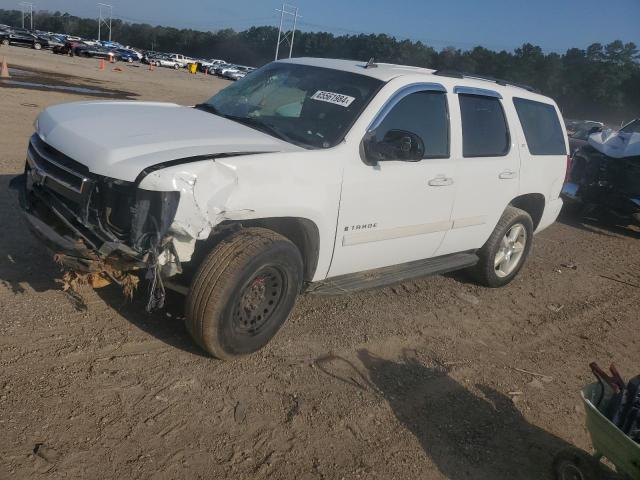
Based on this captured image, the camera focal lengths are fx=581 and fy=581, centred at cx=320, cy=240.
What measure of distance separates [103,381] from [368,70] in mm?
2958

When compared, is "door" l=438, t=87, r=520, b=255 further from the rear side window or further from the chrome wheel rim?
the chrome wheel rim

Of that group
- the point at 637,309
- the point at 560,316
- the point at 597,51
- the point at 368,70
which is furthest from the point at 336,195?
the point at 597,51

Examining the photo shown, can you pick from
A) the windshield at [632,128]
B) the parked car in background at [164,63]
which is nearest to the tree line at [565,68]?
the parked car in background at [164,63]

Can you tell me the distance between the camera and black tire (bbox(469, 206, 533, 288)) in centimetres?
566

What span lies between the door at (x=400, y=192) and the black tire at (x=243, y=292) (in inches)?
19.3

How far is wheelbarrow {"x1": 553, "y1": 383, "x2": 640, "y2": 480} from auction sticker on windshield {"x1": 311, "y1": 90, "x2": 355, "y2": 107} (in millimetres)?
2460

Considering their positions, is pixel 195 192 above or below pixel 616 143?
below

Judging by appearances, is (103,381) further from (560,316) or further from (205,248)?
(560,316)

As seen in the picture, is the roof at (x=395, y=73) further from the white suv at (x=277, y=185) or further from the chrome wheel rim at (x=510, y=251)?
the chrome wheel rim at (x=510, y=251)

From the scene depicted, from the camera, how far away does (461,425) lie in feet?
11.8

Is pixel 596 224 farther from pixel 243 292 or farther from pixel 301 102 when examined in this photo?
pixel 243 292

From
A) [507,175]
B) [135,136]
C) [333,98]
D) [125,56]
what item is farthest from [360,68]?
[125,56]

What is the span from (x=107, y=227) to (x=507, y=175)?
3.64 meters

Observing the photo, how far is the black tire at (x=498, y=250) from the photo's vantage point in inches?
223
